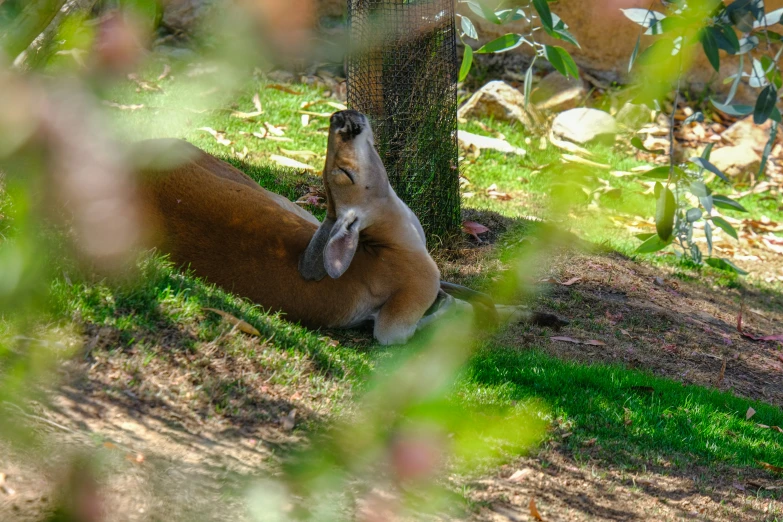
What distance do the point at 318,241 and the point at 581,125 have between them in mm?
7327

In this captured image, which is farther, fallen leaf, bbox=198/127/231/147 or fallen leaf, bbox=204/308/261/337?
fallen leaf, bbox=198/127/231/147

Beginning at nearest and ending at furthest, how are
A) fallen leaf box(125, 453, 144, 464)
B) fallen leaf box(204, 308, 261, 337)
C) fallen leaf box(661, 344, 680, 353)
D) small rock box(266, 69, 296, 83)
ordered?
fallen leaf box(125, 453, 144, 464) → fallen leaf box(204, 308, 261, 337) → fallen leaf box(661, 344, 680, 353) → small rock box(266, 69, 296, 83)

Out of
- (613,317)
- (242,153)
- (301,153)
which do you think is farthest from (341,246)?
(301,153)

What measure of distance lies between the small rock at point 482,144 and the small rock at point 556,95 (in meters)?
1.59

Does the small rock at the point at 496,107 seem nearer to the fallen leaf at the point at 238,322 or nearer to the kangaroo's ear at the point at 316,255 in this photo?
the kangaroo's ear at the point at 316,255

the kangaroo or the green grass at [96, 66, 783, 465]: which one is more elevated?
the kangaroo

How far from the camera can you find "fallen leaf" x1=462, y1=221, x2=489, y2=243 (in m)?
7.58

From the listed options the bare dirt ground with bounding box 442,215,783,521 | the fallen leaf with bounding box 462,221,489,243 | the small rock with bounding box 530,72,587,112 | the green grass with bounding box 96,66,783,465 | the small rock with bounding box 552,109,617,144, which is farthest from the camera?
the small rock with bounding box 530,72,587,112

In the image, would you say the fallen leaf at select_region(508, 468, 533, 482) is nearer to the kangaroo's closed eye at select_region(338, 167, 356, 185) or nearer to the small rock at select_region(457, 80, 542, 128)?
the kangaroo's closed eye at select_region(338, 167, 356, 185)

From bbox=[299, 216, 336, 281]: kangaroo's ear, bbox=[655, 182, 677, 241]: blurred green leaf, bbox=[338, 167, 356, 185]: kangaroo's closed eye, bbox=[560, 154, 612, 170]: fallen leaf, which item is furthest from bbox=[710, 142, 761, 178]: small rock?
bbox=[655, 182, 677, 241]: blurred green leaf

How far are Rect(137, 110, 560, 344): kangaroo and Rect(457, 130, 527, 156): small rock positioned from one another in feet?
17.0

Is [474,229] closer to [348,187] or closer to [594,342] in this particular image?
[594,342]

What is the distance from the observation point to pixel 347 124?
4.99 meters

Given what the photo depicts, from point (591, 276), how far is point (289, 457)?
4.43 metres
